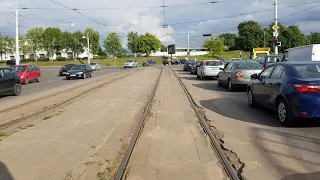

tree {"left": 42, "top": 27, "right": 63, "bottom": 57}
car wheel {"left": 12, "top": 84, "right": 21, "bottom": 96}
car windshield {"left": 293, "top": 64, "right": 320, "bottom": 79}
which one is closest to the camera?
car windshield {"left": 293, "top": 64, "right": 320, "bottom": 79}

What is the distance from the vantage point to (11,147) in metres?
6.75

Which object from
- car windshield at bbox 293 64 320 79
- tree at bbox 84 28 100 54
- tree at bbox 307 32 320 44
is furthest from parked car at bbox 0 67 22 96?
tree at bbox 307 32 320 44

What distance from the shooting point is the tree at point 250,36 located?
139 metres

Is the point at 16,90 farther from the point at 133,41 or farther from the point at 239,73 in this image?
the point at 133,41

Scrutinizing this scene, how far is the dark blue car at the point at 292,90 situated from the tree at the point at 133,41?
12913 cm

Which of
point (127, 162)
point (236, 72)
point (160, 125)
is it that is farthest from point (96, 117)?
point (236, 72)

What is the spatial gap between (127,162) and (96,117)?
4598 mm

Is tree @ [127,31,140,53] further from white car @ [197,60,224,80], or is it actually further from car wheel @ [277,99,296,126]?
car wheel @ [277,99,296,126]

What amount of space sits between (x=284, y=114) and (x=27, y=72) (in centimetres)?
2353

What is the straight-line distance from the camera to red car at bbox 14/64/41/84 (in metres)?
26.9

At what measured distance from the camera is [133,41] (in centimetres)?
13800

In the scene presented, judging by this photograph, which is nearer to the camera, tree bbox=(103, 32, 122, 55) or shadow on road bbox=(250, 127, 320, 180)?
shadow on road bbox=(250, 127, 320, 180)

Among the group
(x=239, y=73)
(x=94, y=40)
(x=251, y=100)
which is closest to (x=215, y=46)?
(x=94, y=40)

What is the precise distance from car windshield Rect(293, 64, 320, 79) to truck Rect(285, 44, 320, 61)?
26.8ft
